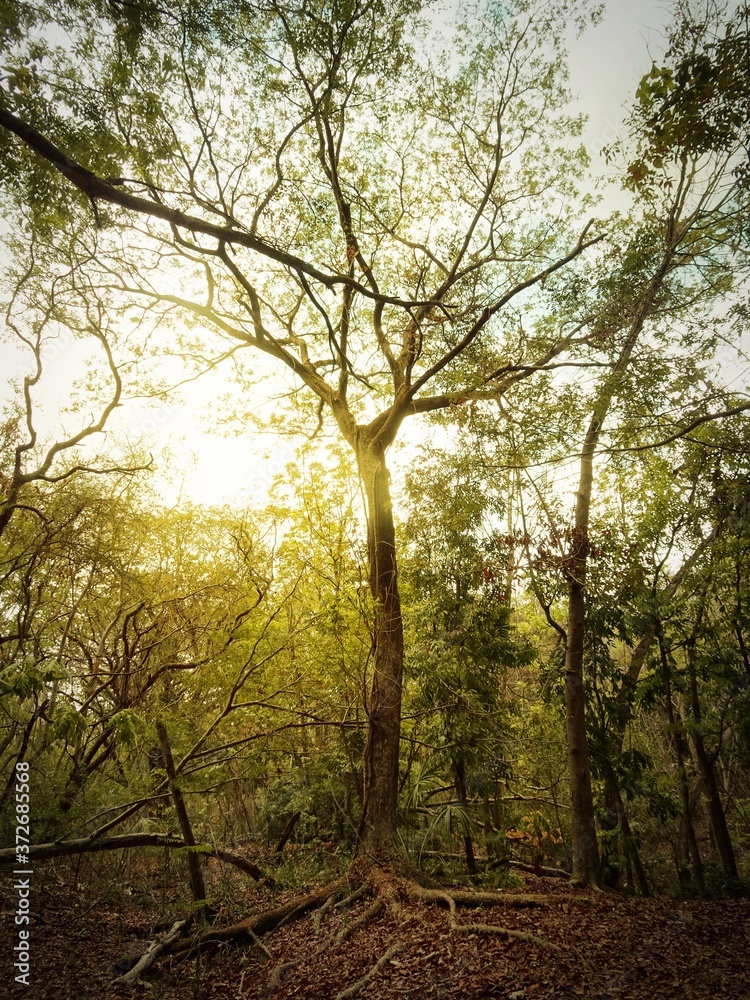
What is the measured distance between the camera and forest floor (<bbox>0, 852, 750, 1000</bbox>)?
317cm

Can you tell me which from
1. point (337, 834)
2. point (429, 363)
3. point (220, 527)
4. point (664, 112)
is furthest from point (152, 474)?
point (664, 112)

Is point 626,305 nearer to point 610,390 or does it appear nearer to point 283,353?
point 610,390

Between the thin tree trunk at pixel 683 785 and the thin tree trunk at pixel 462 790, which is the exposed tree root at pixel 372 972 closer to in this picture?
the thin tree trunk at pixel 462 790

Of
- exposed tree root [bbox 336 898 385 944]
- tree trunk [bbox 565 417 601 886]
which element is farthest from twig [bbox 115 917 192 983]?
tree trunk [bbox 565 417 601 886]

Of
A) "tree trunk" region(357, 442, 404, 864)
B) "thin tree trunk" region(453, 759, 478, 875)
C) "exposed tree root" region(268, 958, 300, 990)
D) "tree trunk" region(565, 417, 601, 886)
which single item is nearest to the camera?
"exposed tree root" region(268, 958, 300, 990)

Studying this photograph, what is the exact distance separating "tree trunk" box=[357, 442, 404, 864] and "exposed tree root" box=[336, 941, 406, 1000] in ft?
4.17

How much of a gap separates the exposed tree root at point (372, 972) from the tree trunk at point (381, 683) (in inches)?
50.1

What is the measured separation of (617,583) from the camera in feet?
22.0

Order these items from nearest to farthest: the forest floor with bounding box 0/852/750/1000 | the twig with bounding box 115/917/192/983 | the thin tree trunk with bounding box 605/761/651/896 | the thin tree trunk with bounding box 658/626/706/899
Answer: the forest floor with bounding box 0/852/750/1000, the twig with bounding box 115/917/192/983, the thin tree trunk with bounding box 605/761/651/896, the thin tree trunk with bounding box 658/626/706/899

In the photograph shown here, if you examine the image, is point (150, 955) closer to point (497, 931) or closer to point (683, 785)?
point (497, 931)

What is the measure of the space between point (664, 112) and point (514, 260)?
361 cm

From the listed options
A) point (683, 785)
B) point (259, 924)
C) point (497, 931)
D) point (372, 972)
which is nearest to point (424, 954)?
point (372, 972)

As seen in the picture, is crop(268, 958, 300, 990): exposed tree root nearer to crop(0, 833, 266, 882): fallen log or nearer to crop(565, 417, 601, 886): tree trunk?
crop(0, 833, 266, 882): fallen log

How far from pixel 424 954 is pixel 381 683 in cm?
239
